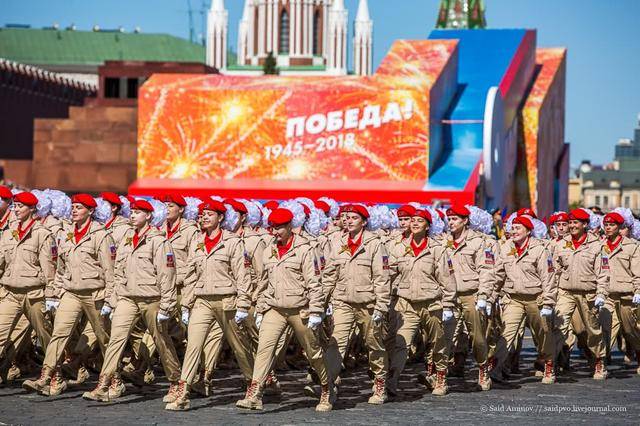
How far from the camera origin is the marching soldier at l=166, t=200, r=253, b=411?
1445cm

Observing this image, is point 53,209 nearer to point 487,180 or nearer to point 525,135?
point 487,180

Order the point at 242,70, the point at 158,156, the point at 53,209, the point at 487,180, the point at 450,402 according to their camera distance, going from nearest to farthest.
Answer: the point at 450,402, the point at 53,209, the point at 487,180, the point at 158,156, the point at 242,70

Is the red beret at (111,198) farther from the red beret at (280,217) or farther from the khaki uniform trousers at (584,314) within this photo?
the khaki uniform trousers at (584,314)

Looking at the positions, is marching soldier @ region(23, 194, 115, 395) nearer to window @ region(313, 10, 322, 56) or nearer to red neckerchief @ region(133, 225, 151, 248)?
red neckerchief @ region(133, 225, 151, 248)

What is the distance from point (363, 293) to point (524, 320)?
2.76 meters

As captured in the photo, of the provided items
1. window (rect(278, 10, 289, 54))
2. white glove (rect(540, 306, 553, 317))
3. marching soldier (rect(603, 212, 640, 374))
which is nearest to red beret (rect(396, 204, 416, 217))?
white glove (rect(540, 306, 553, 317))

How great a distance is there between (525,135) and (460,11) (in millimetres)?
26167

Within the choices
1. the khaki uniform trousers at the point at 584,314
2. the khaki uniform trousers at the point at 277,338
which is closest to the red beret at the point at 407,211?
the khaki uniform trousers at the point at 277,338

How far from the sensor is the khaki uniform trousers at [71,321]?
15.1 metres

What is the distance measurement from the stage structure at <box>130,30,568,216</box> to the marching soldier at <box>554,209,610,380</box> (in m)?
20.6

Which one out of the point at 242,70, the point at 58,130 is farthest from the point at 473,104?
the point at 242,70

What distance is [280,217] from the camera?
47.2 feet

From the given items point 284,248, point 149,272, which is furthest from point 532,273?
point 149,272

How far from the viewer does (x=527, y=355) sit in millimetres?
21078
